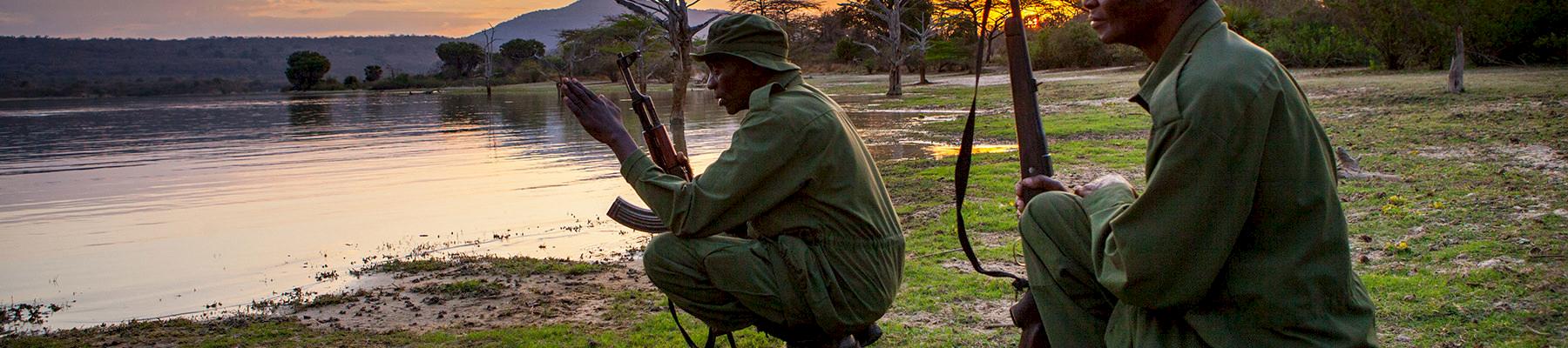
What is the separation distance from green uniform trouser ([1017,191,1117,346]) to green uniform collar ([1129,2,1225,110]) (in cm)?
32

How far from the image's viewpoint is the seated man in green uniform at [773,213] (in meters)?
3.33

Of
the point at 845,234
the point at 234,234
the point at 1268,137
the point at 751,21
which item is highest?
the point at 751,21

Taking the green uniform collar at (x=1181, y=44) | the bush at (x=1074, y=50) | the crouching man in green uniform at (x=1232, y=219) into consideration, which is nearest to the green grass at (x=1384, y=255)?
the green uniform collar at (x=1181, y=44)

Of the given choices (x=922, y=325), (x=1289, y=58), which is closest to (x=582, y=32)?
(x=1289, y=58)

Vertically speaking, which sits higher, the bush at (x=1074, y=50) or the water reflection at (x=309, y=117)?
the bush at (x=1074, y=50)

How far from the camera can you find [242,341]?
562cm

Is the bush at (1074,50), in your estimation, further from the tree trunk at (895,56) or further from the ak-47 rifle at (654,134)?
the ak-47 rifle at (654,134)

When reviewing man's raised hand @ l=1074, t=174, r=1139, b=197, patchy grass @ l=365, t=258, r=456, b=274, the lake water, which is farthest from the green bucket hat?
the lake water

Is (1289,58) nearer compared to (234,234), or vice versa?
(234,234)

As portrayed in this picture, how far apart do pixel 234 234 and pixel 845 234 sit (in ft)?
30.1

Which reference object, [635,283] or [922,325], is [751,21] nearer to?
[922,325]

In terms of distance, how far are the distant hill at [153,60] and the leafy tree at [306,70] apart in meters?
31.0

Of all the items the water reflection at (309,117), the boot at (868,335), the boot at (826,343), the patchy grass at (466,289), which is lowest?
the water reflection at (309,117)

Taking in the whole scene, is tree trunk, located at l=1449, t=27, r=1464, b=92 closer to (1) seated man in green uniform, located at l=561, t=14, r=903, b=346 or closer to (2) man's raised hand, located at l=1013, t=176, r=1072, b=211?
(1) seated man in green uniform, located at l=561, t=14, r=903, b=346
